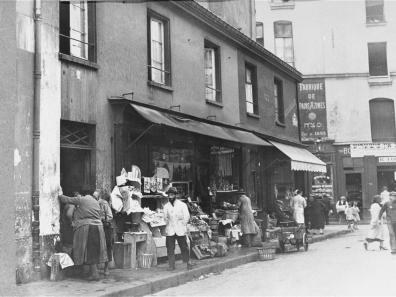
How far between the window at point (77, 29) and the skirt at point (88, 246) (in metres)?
3.76

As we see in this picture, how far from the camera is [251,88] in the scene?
20.2m

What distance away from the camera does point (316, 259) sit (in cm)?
1330

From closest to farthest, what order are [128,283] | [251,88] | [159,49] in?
[128,283] → [159,49] → [251,88]

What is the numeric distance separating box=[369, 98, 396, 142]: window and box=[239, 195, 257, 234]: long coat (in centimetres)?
1520

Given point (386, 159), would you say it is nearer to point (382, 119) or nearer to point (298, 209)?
point (382, 119)

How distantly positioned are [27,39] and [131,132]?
11.9ft

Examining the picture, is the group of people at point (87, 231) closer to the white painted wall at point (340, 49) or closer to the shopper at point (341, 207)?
the white painted wall at point (340, 49)

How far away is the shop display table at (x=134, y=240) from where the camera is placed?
1110 centimetres

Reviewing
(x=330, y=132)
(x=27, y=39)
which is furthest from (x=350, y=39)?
(x=27, y=39)

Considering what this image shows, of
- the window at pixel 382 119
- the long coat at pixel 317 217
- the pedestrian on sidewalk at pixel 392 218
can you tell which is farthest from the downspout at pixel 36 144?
the window at pixel 382 119

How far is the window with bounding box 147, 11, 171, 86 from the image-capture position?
13633 mm

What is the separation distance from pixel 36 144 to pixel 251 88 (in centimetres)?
1201

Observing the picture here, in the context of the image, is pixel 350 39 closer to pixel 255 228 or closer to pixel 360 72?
pixel 360 72

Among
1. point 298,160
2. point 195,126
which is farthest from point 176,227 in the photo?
point 298,160
